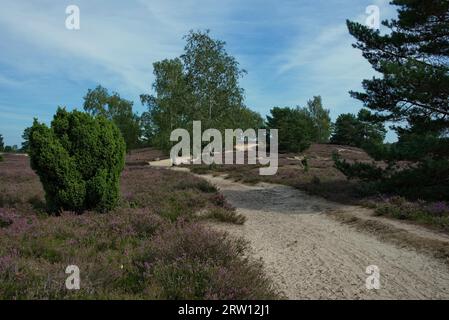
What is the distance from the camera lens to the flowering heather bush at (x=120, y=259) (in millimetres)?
4543

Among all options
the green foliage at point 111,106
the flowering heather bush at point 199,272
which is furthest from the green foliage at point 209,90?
the flowering heather bush at point 199,272

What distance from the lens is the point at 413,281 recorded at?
19.8ft

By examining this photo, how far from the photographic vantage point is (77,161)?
10062 millimetres

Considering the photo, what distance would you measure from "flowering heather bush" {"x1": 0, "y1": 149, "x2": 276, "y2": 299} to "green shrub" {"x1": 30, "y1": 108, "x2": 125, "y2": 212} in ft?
1.83

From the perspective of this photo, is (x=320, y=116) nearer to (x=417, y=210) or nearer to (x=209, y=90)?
(x=209, y=90)

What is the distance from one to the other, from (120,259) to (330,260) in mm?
3902

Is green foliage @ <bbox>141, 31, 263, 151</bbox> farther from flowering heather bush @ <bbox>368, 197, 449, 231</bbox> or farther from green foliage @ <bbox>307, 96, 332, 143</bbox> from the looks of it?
green foliage @ <bbox>307, 96, 332, 143</bbox>

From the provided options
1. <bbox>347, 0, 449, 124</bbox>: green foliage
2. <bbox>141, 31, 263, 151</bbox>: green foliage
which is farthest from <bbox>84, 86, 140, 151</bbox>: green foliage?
<bbox>347, 0, 449, 124</bbox>: green foliage

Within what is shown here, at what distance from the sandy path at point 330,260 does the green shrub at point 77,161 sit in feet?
11.2

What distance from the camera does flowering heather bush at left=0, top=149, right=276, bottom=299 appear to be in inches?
179

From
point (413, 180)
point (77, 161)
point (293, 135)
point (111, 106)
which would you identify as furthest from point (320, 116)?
point (77, 161)

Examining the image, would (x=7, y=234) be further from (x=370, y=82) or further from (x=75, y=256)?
(x=370, y=82)

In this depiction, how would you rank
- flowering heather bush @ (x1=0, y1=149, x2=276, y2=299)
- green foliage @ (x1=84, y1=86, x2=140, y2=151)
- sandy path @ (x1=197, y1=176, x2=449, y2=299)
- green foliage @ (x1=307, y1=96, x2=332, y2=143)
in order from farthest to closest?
green foliage @ (x1=307, y1=96, x2=332, y2=143) < green foliage @ (x1=84, y1=86, x2=140, y2=151) < sandy path @ (x1=197, y1=176, x2=449, y2=299) < flowering heather bush @ (x1=0, y1=149, x2=276, y2=299)

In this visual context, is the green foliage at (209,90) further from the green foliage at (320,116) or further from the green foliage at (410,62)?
the green foliage at (320,116)
